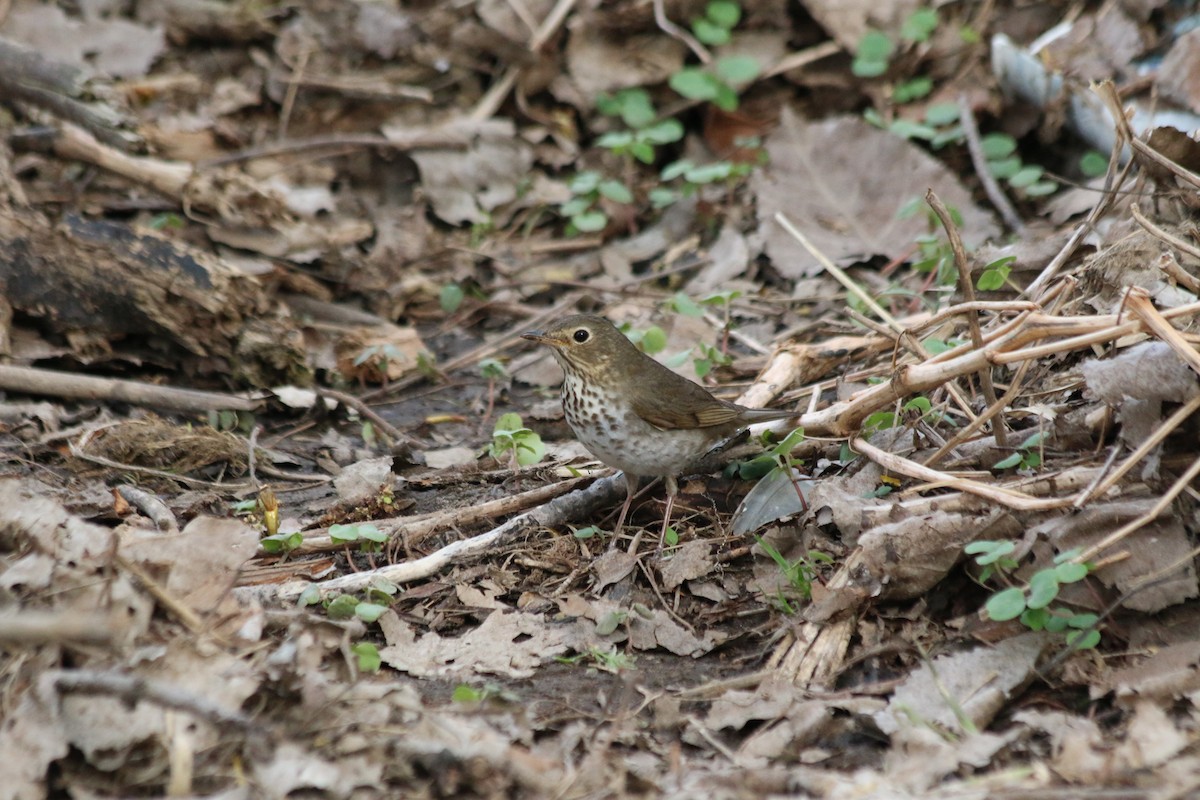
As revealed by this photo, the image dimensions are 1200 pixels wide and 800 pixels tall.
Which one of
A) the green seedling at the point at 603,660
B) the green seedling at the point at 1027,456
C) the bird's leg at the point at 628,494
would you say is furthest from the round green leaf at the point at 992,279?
the green seedling at the point at 603,660

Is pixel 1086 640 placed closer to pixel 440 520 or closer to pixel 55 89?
pixel 440 520

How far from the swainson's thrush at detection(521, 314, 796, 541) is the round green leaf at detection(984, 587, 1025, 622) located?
1.38 metres

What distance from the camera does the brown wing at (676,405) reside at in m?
4.62

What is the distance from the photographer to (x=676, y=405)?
184 inches

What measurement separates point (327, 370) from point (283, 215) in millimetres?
1202

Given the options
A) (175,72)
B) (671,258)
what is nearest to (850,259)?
(671,258)

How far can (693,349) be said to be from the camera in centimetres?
579

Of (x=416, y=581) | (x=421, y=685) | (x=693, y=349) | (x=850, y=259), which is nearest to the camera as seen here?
(x=421, y=685)

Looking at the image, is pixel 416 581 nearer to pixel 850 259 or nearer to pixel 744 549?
pixel 744 549

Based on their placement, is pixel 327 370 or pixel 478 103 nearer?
pixel 327 370

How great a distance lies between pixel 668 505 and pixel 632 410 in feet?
1.29

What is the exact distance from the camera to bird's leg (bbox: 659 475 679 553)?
4337mm

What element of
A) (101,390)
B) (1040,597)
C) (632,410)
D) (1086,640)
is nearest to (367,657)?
(632,410)

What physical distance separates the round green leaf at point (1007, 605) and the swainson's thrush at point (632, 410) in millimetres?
1380
